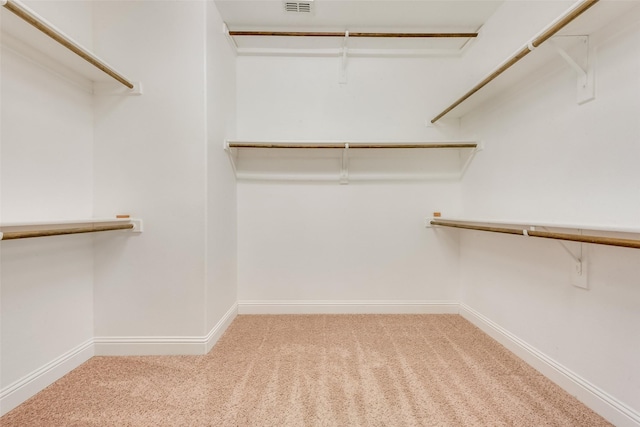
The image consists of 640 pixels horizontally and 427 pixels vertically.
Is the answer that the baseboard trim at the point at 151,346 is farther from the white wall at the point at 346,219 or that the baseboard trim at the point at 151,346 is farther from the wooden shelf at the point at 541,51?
the wooden shelf at the point at 541,51


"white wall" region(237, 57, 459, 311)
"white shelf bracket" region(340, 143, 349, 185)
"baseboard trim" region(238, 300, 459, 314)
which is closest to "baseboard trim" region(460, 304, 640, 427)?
"baseboard trim" region(238, 300, 459, 314)

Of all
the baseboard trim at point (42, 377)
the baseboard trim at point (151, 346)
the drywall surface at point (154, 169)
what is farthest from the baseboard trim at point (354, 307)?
the baseboard trim at point (42, 377)

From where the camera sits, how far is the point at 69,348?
1.38 m

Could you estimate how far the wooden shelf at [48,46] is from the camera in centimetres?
95

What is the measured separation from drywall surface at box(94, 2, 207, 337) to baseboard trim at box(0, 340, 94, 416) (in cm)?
14

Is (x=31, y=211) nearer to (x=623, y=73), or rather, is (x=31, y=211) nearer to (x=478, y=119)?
(x=623, y=73)

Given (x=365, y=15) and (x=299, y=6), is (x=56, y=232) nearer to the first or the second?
(x=299, y=6)

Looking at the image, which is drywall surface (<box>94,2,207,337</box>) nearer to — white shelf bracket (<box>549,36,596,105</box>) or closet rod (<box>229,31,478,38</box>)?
closet rod (<box>229,31,478,38</box>)

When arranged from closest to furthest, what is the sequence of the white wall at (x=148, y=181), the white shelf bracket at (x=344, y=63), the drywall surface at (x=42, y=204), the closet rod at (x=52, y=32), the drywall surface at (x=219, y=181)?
1. the closet rod at (x=52, y=32)
2. the drywall surface at (x=42, y=204)
3. the white wall at (x=148, y=181)
4. the drywall surface at (x=219, y=181)
5. the white shelf bracket at (x=344, y=63)

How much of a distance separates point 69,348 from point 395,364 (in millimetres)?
1828

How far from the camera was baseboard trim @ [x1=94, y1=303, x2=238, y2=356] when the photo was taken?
1.53 meters

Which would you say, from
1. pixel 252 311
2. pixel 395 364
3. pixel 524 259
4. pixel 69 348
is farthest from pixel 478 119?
pixel 69 348


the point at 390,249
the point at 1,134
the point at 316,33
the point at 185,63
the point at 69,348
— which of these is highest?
the point at 316,33

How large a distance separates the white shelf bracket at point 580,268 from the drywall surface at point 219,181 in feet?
6.45
